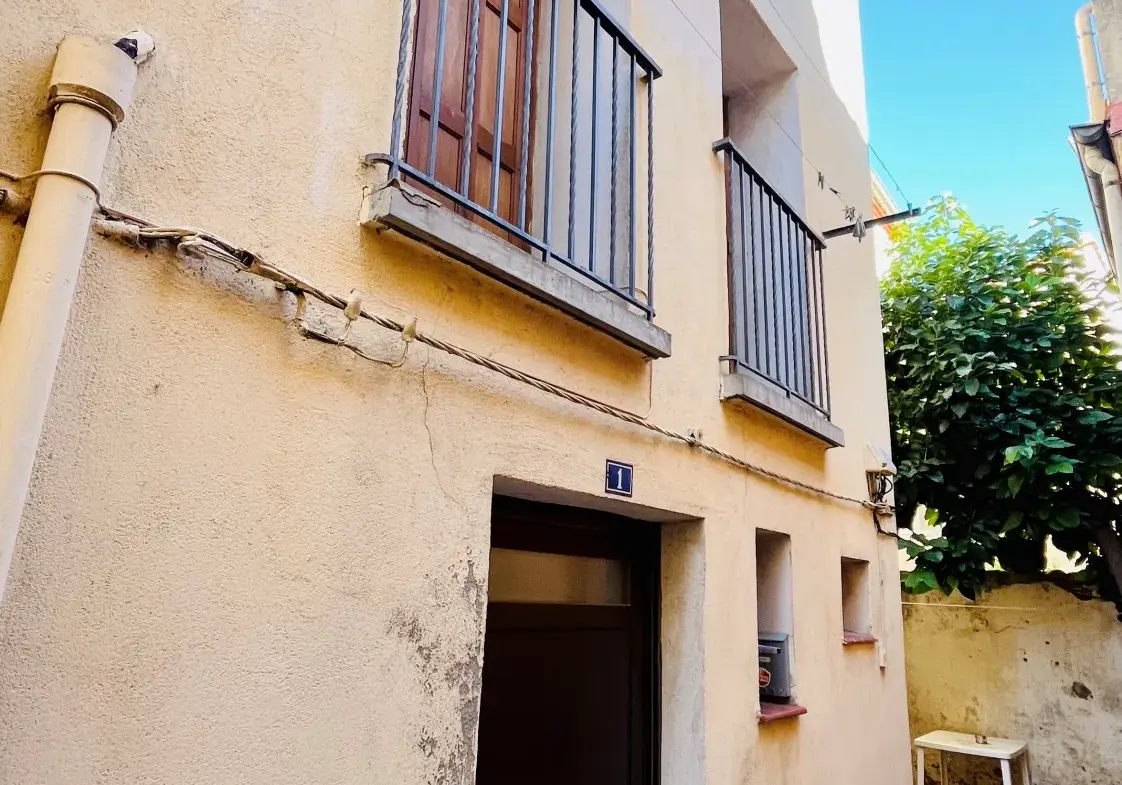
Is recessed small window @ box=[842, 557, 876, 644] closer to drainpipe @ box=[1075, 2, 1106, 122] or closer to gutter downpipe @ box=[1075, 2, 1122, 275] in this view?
gutter downpipe @ box=[1075, 2, 1122, 275]

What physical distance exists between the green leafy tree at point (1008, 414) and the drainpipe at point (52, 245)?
6.01 metres

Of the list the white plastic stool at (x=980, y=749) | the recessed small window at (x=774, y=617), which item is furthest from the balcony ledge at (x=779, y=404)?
the white plastic stool at (x=980, y=749)

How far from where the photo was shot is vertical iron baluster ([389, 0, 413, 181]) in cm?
191

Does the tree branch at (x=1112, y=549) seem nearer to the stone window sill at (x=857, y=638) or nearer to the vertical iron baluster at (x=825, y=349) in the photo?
the stone window sill at (x=857, y=638)

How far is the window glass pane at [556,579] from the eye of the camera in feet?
8.59

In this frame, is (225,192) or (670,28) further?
(670,28)

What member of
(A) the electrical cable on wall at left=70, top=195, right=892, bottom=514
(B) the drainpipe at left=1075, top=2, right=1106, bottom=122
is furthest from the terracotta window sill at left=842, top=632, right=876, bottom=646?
(B) the drainpipe at left=1075, top=2, right=1106, bottom=122

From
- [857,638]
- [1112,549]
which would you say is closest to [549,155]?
[857,638]

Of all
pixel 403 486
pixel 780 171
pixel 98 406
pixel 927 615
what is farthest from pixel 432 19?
pixel 927 615

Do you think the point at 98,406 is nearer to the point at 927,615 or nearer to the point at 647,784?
the point at 647,784

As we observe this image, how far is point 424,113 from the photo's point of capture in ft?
8.48

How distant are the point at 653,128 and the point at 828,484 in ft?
7.65

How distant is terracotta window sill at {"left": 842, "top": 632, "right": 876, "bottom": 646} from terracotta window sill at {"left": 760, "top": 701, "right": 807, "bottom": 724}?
0.84 m

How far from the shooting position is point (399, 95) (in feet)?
6.60
